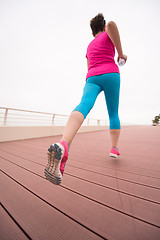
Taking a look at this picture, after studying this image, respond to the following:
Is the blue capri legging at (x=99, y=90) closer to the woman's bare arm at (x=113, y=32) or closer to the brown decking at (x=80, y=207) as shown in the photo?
the woman's bare arm at (x=113, y=32)

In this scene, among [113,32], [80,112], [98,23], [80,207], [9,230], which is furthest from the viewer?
[98,23]

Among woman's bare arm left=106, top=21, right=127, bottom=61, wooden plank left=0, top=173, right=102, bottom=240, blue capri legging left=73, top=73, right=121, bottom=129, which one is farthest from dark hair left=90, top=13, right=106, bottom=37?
wooden plank left=0, top=173, right=102, bottom=240

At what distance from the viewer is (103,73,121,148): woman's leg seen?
3.08 ft

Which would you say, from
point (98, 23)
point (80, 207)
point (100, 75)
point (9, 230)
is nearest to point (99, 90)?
point (100, 75)

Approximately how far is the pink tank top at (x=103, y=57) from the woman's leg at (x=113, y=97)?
0.20 feet

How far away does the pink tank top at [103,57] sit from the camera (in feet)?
3.04

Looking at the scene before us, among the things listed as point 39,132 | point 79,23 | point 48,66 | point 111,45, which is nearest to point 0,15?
point 48,66

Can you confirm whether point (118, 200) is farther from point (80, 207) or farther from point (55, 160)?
point (55, 160)

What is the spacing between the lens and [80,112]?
712 millimetres

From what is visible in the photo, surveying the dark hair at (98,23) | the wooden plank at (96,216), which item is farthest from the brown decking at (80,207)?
the dark hair at (98,23)

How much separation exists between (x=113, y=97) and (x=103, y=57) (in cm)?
34

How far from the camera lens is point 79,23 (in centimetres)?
3712

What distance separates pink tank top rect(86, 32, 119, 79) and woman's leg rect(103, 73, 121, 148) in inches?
2.4

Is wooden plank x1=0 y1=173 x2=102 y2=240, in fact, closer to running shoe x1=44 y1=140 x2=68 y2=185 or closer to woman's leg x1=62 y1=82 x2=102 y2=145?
running shoe x1=44 y1=140 x2=68 y2=185
